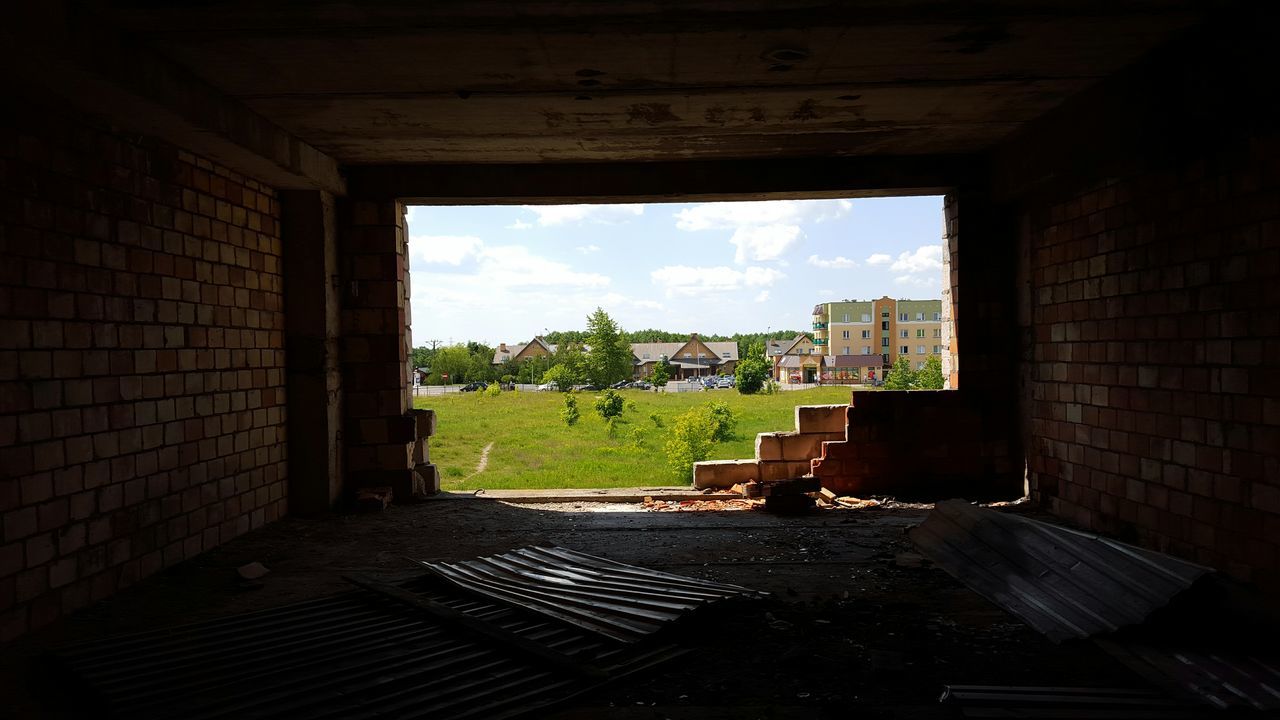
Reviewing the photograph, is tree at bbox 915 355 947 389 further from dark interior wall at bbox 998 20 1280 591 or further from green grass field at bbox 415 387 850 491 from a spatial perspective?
dark interior wall at bbox 998 20 1280 591

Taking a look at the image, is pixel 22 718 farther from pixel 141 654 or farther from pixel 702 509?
pixel 702 509

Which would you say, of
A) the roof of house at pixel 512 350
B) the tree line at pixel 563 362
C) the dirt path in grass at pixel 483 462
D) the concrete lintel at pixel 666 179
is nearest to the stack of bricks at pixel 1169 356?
the concrete lintel at pixel 666 179

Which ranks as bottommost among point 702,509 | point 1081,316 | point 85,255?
point 702,509

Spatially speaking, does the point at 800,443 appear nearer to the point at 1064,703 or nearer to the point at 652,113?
the point at 652,113

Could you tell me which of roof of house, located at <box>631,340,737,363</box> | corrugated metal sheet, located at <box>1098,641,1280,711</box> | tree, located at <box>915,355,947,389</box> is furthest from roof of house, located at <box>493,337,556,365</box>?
corrugated metal sheet, located at <box>1098,641,1280,711</box>

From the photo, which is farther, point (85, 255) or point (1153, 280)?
point (1153, 280)

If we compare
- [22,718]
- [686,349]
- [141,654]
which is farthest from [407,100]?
[686,349]

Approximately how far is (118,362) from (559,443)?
17.4 m

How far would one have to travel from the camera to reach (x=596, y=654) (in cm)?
405

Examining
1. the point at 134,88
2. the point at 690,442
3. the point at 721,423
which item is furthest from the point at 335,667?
the point at 721,423

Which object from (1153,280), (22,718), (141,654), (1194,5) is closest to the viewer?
(22,718)

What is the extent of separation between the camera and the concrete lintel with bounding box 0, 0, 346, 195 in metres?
3.96

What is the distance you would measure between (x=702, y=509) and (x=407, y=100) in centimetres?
487

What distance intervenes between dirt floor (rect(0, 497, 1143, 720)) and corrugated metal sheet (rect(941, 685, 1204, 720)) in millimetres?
132
